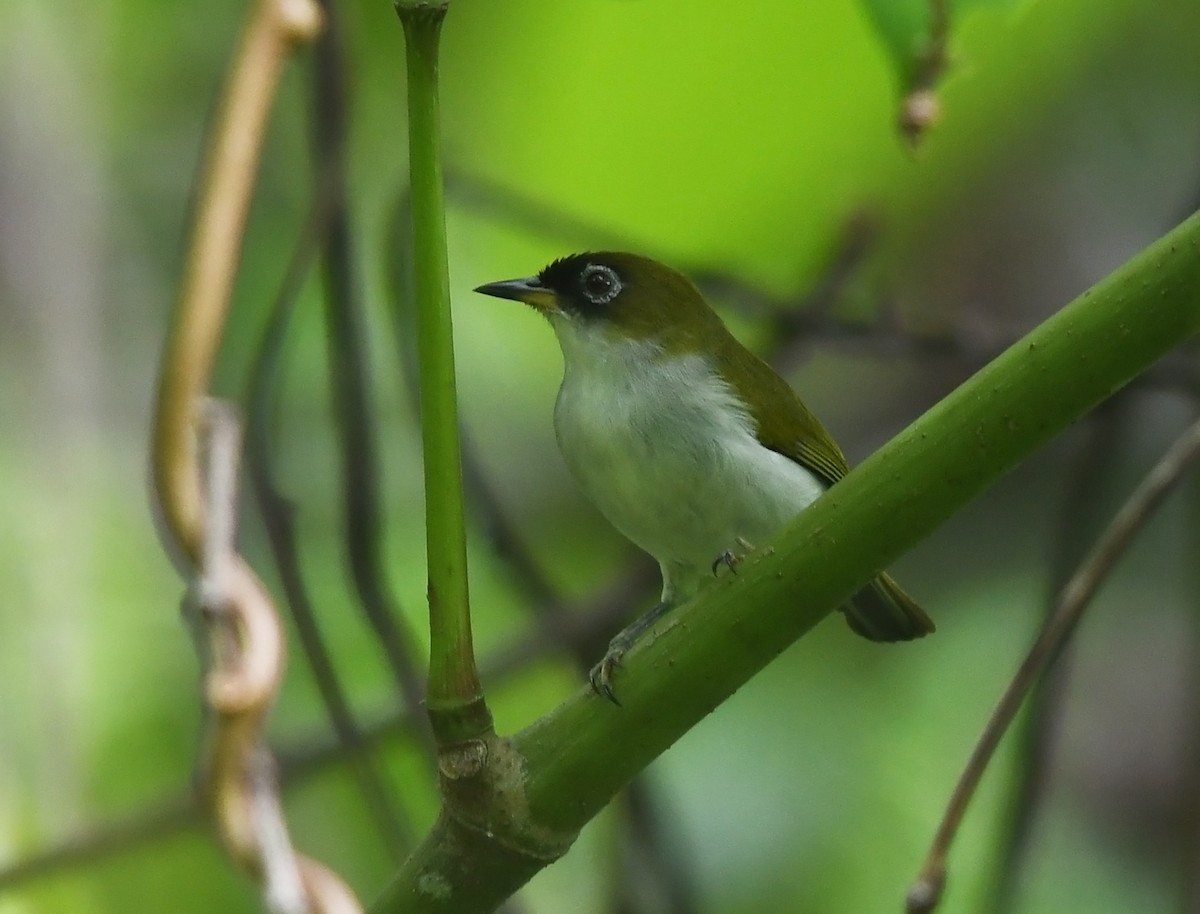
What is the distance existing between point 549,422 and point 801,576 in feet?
7.04

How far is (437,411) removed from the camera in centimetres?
105

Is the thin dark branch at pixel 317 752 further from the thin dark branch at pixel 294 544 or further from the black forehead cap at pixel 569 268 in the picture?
the black forehead cap at pixel 569 268

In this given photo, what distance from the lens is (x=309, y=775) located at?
2311 mm

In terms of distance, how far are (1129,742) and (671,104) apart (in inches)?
64.7

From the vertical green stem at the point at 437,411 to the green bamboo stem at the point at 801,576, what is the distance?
0.07 meters

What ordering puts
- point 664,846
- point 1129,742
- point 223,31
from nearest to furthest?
point 664,846
point 223,31
point 1129,742

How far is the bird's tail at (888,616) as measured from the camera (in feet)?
7.57

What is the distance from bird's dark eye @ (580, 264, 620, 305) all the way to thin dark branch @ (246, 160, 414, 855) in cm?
43

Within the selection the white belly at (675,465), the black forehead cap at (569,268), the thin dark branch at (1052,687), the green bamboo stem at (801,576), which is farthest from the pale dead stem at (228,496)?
the thin dark branch at (1052,687)

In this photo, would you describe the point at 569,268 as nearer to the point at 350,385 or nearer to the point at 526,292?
the point at 526,292

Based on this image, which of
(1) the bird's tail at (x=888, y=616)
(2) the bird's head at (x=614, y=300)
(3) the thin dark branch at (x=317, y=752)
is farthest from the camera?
(2) the bird's head at (x=614, y=300)

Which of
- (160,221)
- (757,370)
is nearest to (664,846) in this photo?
(757,370)

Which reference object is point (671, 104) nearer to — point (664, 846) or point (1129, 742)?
point (664, 846)

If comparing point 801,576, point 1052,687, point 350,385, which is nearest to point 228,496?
point 350,385
